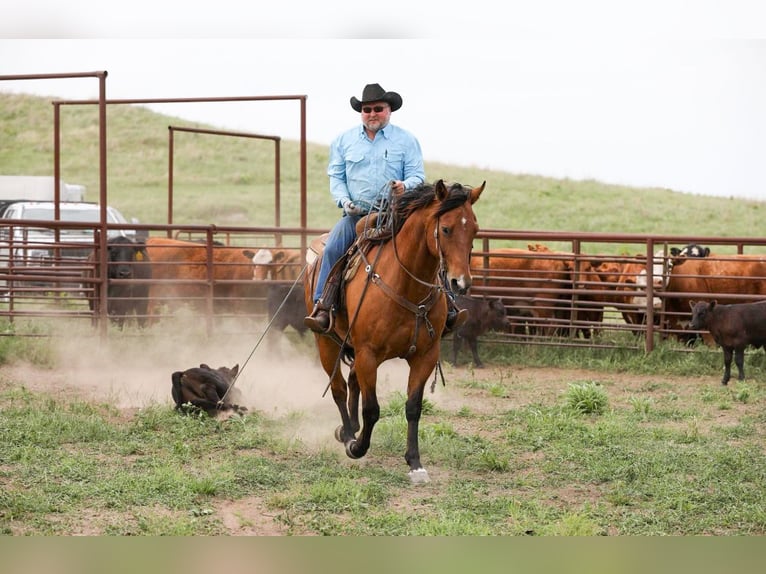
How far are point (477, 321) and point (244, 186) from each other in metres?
29.1

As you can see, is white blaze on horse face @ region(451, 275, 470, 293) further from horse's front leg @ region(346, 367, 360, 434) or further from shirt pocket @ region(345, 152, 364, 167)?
horse's front leg @ region(346, 367, 360, 434)

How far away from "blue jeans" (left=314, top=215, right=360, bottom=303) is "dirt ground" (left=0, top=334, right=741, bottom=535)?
1274mm

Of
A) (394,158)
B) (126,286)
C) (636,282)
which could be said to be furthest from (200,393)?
(636,282)

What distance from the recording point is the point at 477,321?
463 inches

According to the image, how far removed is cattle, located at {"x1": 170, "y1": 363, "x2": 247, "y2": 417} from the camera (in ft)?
26.5

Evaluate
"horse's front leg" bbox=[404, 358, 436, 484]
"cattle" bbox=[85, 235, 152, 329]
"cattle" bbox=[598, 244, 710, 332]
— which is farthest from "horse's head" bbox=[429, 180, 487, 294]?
"cattle" bbox=[85, 235, 152, 329]

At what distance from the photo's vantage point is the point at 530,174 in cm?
4284

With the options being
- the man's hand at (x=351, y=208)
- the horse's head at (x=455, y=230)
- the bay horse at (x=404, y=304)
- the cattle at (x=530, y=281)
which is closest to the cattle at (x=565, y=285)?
the cattle at (x=530, y=281)

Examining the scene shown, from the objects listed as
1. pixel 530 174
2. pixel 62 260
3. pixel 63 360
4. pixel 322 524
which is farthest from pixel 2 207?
pixel 530 174

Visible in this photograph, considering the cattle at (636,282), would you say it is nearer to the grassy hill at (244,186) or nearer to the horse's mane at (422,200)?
the horse's mane at (422,200)

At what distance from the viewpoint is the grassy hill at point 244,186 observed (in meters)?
34.9

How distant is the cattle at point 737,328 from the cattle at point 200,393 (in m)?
5.50

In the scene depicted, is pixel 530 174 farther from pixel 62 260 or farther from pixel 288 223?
pixel 62 260

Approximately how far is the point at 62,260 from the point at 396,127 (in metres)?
7.61
